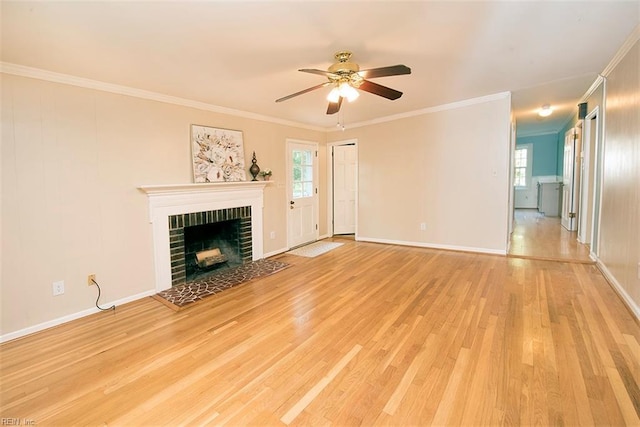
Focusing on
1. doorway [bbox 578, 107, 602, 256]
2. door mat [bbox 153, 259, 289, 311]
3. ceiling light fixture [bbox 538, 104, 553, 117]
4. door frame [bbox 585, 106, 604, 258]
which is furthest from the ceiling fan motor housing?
ceiling light fixture [bbox 538, 104, 553, 117]

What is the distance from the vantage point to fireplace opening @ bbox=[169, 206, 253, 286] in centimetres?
354

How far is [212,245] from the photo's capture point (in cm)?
424

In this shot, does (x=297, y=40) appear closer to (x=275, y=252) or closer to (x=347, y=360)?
(x=347, y=360)

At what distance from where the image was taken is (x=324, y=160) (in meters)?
6.10

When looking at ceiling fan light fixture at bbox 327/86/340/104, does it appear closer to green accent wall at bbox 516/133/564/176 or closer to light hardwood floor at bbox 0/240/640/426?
light hardwood floor at bbox 0/240/640/426

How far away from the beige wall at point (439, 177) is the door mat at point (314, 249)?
73 cm

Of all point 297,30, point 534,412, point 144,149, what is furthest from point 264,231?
point 534,412

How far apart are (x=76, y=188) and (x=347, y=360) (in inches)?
115

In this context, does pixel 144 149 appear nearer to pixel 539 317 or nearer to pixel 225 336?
pixel 225 336

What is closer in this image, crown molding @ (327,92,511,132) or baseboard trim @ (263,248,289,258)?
crown molding @ (327,92,511,132)

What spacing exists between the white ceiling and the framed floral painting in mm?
545

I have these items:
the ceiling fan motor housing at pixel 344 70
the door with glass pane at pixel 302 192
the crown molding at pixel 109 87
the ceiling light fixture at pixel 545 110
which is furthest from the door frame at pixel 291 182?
the ceiling light fixture at pixel 545 110

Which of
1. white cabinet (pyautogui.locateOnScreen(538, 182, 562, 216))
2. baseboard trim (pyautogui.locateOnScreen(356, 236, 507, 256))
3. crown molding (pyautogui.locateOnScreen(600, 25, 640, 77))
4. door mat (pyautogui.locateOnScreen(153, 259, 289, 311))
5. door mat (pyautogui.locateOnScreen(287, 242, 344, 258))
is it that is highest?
crown molding (pyautogui.locateOnScreen(600, 25, 640, 77))

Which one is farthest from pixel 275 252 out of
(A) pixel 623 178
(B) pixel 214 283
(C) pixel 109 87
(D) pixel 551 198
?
(D) pixel 551 198
